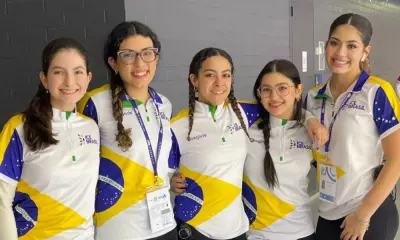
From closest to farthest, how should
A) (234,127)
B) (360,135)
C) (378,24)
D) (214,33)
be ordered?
(360,135) → (234,127) → (214,33) → (378,24)

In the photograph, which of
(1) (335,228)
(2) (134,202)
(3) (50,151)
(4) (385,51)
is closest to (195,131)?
(2) (134,202)

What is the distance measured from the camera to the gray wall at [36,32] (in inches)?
107

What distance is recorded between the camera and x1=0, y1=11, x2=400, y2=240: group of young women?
166 cm

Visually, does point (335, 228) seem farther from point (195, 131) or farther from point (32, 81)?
point (32, 81)

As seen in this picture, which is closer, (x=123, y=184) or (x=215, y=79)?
(x=123, y=184)

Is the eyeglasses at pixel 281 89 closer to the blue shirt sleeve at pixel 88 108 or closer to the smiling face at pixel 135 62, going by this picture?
the smiling face at pixel 135 62

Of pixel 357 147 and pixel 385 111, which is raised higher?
pixel 385 111

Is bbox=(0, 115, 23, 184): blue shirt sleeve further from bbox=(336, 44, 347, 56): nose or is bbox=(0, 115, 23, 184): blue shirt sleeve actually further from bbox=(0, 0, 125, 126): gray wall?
bbox=(336, 44, 347, 56): nose

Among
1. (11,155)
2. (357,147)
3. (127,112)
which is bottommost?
(357,147)

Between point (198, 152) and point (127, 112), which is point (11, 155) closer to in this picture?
point (127, 112)

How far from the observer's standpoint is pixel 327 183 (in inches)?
82.1

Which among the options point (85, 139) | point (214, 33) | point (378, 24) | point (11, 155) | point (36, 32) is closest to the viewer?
point (11, 155)

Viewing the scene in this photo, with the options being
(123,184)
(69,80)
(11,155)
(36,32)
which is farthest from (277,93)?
(36,32)

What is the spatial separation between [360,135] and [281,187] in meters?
0.47
